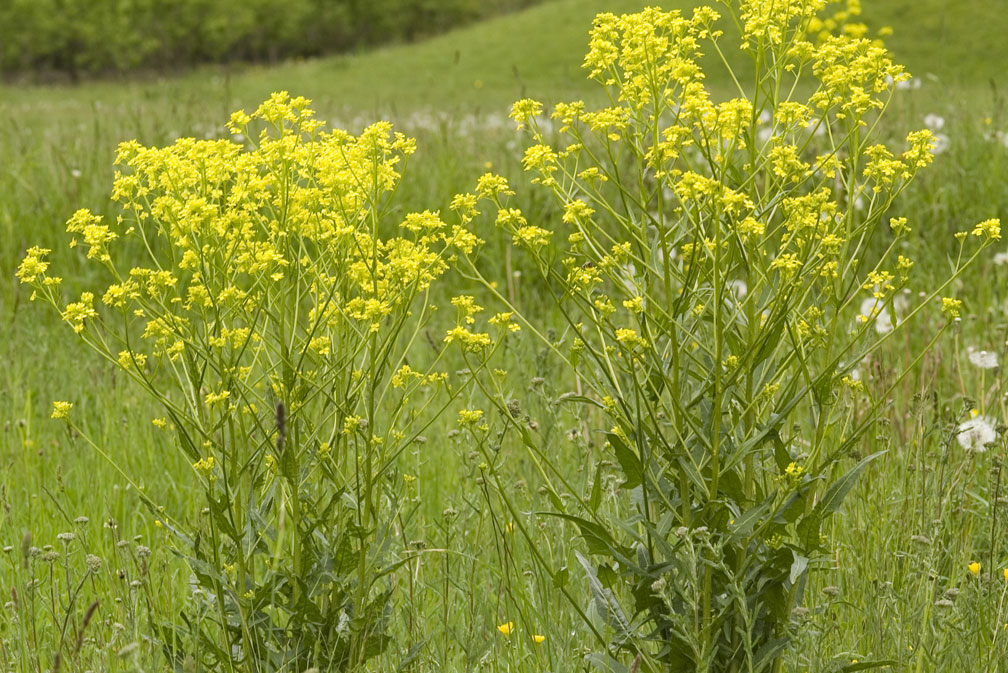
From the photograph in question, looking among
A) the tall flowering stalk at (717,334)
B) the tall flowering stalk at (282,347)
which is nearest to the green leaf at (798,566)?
the tall flowering stalk at (717,334)

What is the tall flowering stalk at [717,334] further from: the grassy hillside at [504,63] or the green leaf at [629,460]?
the grassy hillside at [504,63]

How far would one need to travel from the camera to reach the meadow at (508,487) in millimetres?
2139

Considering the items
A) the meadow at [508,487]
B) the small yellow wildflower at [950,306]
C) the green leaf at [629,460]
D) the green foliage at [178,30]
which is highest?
the small yellow wildflower at [950,306]

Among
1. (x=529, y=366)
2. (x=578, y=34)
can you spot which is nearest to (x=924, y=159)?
(x=529, y=366)

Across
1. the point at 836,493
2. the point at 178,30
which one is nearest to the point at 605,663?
the point at 836,493

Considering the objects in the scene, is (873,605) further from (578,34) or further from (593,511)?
(578,34)

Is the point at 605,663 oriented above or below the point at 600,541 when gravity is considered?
below

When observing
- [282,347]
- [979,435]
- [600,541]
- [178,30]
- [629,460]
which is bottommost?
[178,30]

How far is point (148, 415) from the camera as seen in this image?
154 inches

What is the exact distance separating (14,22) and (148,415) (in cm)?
4058

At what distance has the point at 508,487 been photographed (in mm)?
3121

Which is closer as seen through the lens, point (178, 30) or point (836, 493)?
point (836, 493)

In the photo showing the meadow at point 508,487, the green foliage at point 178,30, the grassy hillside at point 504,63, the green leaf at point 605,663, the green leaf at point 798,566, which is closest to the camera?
the green leaf at point 798,566

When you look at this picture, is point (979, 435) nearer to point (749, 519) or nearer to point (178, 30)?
point (749, 519)
